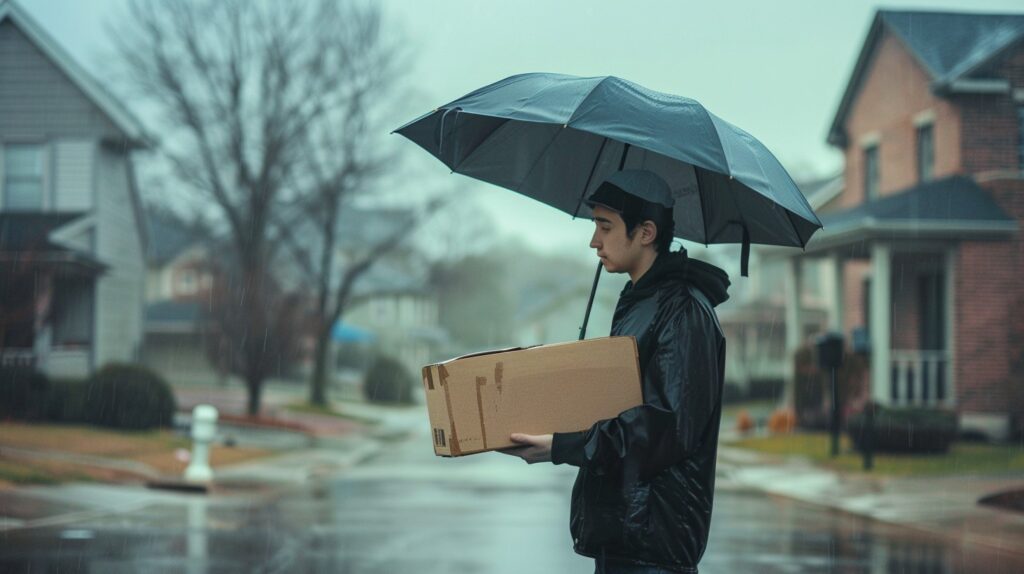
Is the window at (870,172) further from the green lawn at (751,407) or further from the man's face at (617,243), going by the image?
the man's face at (617,243)

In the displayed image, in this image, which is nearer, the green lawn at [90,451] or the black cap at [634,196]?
the black cap at [634,196]

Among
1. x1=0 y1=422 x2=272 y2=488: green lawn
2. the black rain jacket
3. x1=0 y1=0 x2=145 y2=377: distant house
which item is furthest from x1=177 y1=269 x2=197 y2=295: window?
the black rain jacket

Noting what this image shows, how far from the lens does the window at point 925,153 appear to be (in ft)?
80.0

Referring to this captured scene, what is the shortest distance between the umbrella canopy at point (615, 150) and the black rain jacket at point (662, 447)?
0.69m

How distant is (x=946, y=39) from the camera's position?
24.9 meters

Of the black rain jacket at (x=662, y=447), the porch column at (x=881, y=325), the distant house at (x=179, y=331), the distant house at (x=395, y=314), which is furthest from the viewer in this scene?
the distant house at (x=395, y=314)

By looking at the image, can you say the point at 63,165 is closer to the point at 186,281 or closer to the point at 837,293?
the point at 837,293

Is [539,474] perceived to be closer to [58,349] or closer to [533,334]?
[58,349]

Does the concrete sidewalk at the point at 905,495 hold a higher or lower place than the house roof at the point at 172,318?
lower

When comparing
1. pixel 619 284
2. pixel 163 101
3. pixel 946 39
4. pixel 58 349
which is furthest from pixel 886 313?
pixel 619 284

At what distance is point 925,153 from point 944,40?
2.52m

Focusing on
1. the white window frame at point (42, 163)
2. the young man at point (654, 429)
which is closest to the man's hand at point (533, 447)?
the young man at point (654, 429)

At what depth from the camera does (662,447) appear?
334 cm

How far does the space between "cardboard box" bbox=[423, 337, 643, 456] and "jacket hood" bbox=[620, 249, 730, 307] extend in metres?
0.27
